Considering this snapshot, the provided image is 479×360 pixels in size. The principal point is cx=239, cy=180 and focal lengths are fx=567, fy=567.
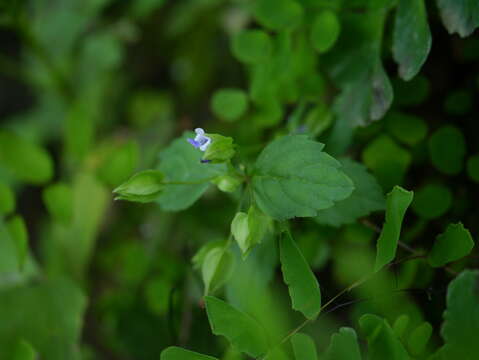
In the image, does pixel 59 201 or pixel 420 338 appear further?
pixel 59 201

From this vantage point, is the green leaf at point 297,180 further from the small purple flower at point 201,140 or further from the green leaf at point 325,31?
the green leaf at point 325,31

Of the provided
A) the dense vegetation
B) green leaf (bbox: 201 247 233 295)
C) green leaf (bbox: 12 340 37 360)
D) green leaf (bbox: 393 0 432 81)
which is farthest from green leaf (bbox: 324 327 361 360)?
green leaf (bbox: 12 340 37 360)

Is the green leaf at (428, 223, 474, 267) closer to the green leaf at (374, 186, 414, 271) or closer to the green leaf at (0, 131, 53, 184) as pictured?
the green leaf at (374, 186, 414, 271)

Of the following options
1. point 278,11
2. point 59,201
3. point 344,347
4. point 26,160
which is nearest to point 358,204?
point 344,347

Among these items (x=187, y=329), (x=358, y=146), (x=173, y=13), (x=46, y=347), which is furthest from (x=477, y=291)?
(x=173, y=13)

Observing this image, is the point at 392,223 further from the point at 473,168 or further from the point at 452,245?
the point at 473,168

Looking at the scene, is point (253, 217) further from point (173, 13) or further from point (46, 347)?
point (173, 13)
